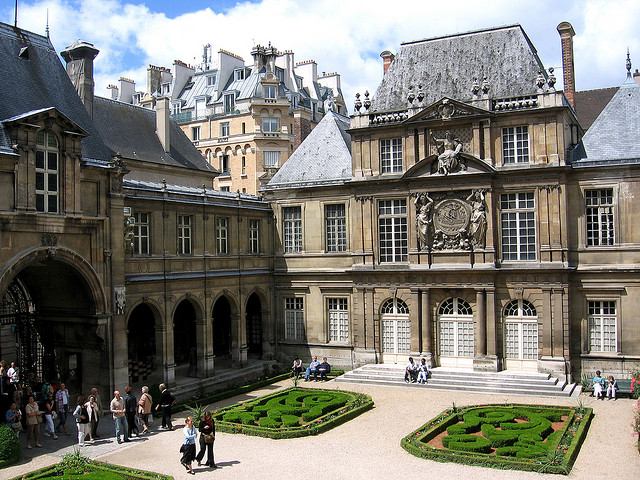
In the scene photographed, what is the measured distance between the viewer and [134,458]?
65.5 ft

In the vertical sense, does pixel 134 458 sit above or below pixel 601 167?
below

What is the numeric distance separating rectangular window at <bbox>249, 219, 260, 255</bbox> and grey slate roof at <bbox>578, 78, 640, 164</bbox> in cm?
1574

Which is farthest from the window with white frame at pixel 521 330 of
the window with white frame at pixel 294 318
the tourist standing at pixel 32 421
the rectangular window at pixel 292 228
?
the tourist standing at pixel 32 421

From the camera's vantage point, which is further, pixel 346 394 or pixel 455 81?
pixel 455 81

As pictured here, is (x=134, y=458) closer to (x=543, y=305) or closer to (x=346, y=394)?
(x=346, y=394)

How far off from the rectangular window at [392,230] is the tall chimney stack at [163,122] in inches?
598

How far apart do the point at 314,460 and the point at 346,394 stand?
8.20 m

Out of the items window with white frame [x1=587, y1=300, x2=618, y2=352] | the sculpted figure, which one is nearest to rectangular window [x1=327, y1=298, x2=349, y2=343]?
the sculpted figure

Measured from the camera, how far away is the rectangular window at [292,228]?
118 feet

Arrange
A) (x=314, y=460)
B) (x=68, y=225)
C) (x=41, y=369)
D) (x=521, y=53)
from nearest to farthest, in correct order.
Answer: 1. (x=314, y=460)
2. (x=68, y=225)
3. (x=41, y=369)
4. (x=521, y=53)

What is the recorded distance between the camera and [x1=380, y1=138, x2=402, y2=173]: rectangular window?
108 ft

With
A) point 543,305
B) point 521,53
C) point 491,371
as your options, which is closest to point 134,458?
point 491,371

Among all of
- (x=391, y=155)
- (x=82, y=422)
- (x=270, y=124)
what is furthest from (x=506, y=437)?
→ (x=270, y=124)

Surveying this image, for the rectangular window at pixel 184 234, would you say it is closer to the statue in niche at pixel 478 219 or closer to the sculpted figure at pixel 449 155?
the sculpted figure at pixel 449 155
